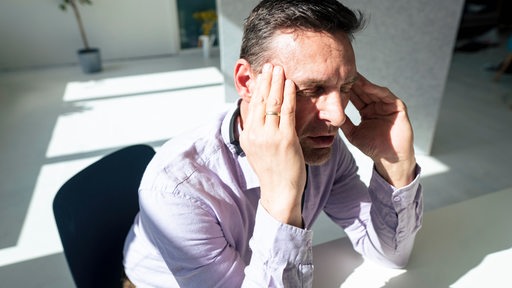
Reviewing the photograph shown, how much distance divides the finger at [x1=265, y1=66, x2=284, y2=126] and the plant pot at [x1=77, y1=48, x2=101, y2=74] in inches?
191

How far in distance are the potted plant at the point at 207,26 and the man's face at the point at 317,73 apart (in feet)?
16.7

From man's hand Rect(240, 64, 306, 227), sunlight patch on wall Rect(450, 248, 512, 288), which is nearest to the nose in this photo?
man's hand Rect(240, 64, 306, 227)

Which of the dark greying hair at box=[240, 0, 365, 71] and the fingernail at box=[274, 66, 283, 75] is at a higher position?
the dark greying hair at box=[240, 0, 365, 71]

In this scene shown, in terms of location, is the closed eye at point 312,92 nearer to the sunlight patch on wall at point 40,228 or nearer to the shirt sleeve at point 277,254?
the shirt sleeve at point 277,254

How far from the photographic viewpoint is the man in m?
0.73

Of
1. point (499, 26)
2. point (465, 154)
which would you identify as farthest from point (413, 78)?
point (499, 26)

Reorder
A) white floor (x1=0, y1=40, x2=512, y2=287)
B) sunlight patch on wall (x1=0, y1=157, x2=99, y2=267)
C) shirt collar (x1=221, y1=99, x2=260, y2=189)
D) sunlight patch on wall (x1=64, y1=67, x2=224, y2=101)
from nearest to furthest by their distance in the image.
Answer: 1. shirt collar (x1=221, y1=99, x2=260, y2=189)
2. sunlight patch on wall (x1=0, y1=157, x2=99, y2=267)
3. white floor (x1=0, y1=40, x2=512, y2=287)
4. sunlight patch on wall (x1=64, y1=67, x2=224, y2=101)

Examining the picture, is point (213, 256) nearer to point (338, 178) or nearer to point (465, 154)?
point (338, 178)

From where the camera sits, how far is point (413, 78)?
267 centimetres

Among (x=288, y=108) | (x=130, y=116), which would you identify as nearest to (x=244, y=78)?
(x=288, y=108)

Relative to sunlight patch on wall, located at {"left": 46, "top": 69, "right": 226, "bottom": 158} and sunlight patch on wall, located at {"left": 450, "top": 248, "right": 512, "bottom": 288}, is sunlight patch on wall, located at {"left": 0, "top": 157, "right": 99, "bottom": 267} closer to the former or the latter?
sunlight patch on wall, located at {"left": 46, "top": 69, "right": 226, "bottom": 158}

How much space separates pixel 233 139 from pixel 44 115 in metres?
3.55

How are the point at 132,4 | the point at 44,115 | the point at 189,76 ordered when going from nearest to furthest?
the point at 44,115
the point at 189,76
the point at 132,4

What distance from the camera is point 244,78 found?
897 millimetres
